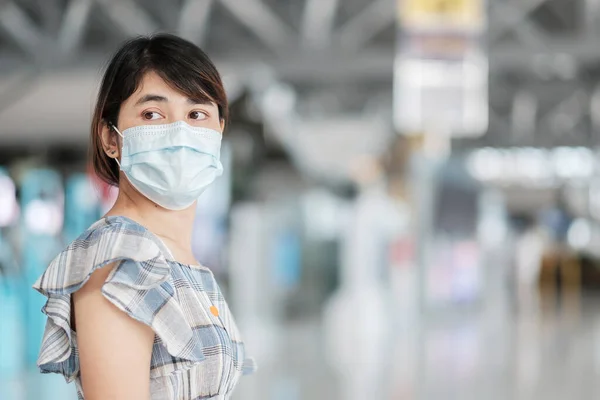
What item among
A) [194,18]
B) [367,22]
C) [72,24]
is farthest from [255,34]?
[72,24]

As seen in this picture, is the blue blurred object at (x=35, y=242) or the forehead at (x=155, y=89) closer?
the forehead at (x=155, y=89)

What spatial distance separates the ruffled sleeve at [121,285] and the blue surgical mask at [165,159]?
126mm

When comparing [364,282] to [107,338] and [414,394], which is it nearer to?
[414,394]

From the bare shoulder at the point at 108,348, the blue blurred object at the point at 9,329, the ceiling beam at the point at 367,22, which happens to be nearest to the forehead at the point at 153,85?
the bare shoulder at the point at 108,348

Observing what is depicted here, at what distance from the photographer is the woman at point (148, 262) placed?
6.10ft

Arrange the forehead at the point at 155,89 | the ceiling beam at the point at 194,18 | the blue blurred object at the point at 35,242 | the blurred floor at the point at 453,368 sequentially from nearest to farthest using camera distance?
the forehead at the point at 155,89 → the blurred floor at the point at 453,368 → the blue blurred object at the point at 35,242 → the ceiling beam at the point at 194,18

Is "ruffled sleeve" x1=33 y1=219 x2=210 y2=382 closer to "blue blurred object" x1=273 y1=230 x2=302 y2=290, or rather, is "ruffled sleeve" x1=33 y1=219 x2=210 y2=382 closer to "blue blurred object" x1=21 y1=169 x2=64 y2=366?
"blue blurred object" x1=21 y1=169 x2=64 y2=366

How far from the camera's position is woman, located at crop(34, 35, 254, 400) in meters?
1.86

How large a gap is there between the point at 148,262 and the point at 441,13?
1066cm

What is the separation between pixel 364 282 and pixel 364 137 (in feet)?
12.0

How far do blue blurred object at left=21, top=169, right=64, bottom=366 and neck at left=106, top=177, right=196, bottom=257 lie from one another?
9.82 m

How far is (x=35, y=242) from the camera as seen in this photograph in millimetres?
11867

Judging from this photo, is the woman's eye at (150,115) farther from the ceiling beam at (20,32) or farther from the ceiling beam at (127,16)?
the ceiling beam at (127,16)

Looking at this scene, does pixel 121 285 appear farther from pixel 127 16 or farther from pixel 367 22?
pixel 367 22
